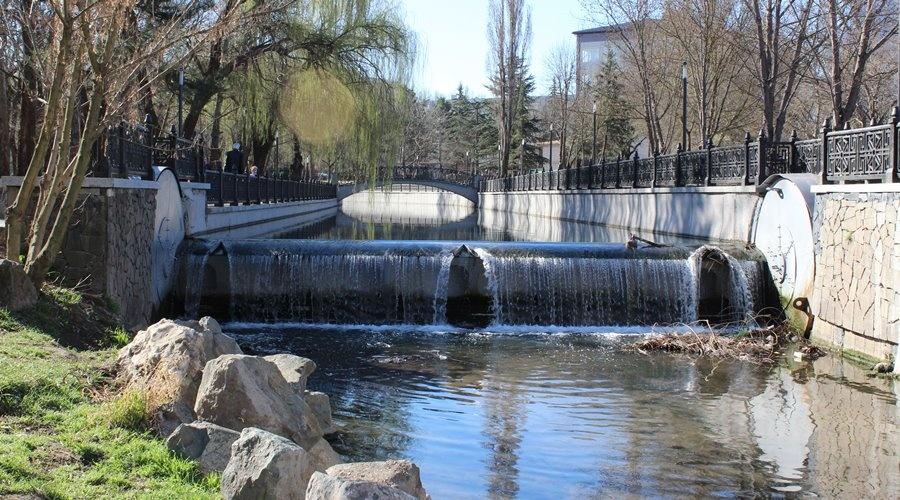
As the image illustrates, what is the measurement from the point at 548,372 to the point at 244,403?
18.4 feet

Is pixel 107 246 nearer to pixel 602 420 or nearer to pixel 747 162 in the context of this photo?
pixel 602 420

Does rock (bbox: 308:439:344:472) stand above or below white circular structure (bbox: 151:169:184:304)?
below

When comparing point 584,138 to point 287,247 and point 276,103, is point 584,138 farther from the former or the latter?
point 287,247

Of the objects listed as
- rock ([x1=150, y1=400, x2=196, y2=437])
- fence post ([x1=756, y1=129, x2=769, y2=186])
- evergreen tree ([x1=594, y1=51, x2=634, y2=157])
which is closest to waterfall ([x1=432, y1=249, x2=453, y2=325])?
fence post ([x1=756, y1=129, x2=769, y2=186])

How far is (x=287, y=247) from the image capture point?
16.7 meters

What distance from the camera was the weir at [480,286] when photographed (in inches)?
619


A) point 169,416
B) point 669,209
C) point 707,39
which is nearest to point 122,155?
point 169,416

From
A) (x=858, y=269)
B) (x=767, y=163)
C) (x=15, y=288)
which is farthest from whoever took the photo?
(x=767, y=163)

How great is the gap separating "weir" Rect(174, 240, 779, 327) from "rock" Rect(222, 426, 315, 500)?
33.9 ft

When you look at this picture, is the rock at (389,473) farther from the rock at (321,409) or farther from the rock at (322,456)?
the rock at (321,409)

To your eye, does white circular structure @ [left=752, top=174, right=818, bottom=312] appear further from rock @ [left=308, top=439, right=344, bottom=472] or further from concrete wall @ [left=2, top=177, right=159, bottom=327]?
concrete wall @ [left=2, top=177, right=159, bottom=327]

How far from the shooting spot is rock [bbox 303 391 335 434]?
8.35m

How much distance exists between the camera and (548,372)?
1161cm

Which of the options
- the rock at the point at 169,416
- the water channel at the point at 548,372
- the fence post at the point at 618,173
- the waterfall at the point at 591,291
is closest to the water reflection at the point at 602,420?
the water channel at the point at 548,372
